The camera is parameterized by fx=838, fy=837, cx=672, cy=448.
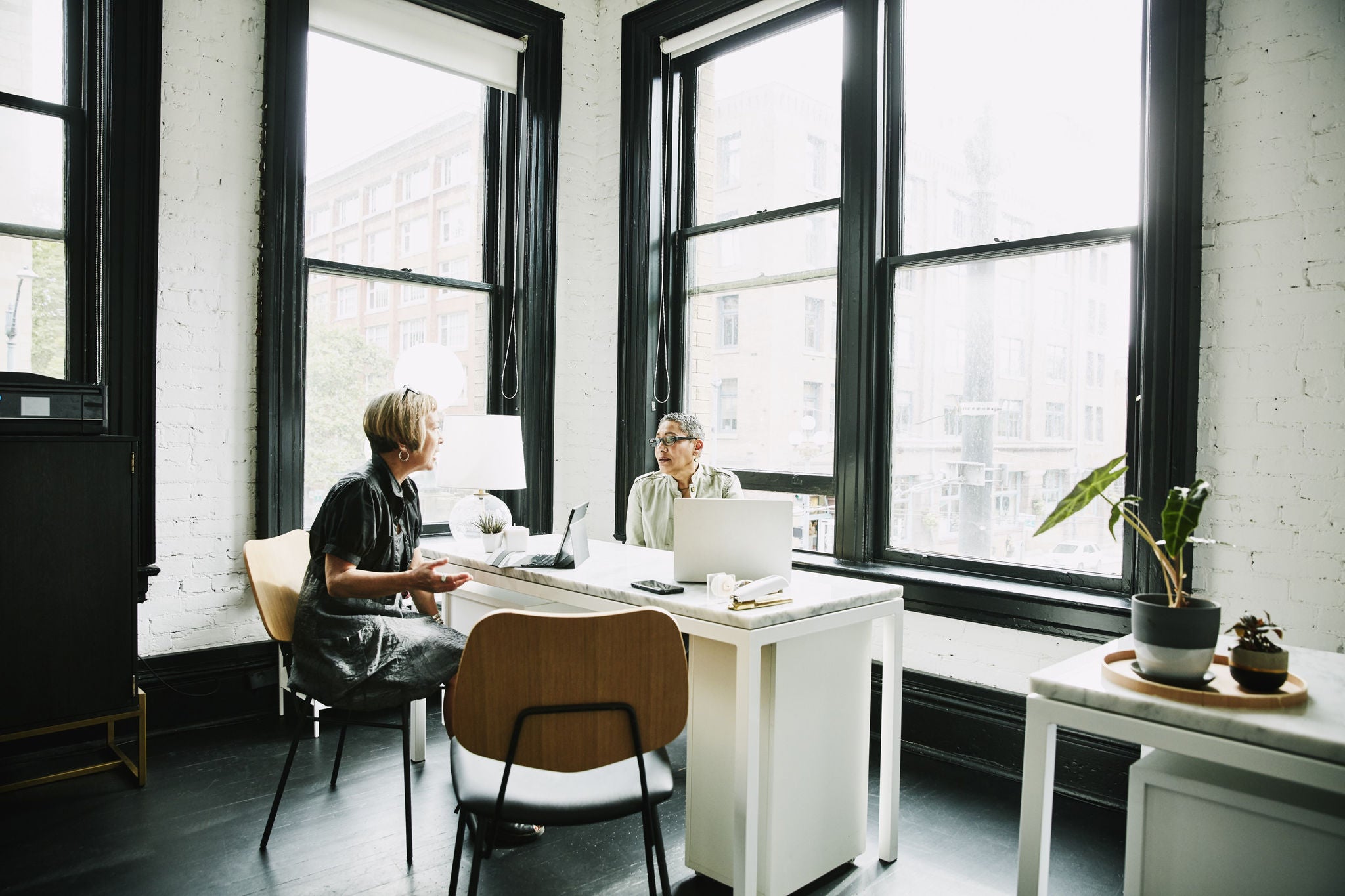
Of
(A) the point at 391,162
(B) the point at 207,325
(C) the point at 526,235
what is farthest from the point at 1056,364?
(B) the point at 207,325

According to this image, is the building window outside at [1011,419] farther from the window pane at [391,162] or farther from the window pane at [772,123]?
the window pane at [391,162]

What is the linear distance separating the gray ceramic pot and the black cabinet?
2896 millimetres

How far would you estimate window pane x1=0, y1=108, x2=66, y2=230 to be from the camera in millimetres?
2953

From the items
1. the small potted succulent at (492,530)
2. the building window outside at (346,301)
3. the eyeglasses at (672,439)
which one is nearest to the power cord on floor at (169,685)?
the small potted succulent at (492,530)

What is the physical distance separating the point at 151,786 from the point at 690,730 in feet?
6.20

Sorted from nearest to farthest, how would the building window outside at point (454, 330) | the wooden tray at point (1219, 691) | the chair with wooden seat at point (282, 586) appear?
the wooden tray at point (1219, 691), the chair with wooden seat at point (282, 586), the building window outside at point (454, 330)

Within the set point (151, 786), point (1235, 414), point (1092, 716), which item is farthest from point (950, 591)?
point (151, 786)

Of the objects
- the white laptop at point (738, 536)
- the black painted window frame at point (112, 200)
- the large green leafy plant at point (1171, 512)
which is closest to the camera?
the large green leafy plant at point (1171, 512)

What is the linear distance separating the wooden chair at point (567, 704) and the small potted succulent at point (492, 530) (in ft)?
3.92

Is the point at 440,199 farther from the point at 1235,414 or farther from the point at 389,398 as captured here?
the point at 1235,414

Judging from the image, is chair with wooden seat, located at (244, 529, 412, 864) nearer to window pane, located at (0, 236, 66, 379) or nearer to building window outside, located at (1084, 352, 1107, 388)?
window pane, located at (0, 236, 66, 379)

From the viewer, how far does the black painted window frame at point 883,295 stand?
8.52 feet

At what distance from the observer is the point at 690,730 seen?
87.9 inches

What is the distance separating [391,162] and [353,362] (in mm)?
978
